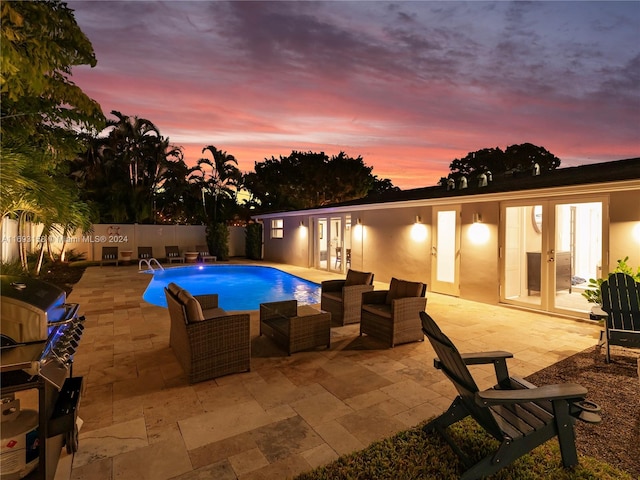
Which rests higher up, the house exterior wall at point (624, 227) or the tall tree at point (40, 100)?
the tall tree at point (40, 100)

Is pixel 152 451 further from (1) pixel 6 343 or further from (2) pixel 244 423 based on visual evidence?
(1) pixel 6 343

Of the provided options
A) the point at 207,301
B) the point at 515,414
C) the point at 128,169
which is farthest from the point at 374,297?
the point at 128,169

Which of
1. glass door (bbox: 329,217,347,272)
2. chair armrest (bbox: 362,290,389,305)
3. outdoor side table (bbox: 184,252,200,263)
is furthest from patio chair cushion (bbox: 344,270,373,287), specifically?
outdoor side table (bbox: 184,252,200,263)

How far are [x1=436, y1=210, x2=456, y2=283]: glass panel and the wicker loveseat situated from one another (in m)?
6.80

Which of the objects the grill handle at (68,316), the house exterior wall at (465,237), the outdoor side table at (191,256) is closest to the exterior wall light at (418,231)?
the house exterior wall at (465,237)

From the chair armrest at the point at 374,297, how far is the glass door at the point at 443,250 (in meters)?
3.98

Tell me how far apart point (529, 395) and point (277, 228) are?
51.3 feet

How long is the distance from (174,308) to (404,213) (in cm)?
762

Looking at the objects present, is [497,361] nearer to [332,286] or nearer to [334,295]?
[334,295]

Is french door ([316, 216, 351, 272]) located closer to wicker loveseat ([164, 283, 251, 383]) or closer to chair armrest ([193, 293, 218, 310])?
chair armrest ([193, 293, 218, 310])

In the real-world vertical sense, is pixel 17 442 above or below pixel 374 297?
below

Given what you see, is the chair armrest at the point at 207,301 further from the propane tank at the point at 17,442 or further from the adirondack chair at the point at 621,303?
the adirondack chair at the point at 621,303

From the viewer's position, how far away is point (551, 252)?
22.9ft

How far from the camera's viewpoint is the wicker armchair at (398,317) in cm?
497
